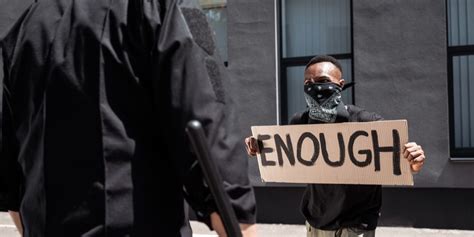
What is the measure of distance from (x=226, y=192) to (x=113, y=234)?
1.22 ft

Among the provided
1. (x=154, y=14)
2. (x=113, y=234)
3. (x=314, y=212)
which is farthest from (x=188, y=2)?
(x=314, y=212)

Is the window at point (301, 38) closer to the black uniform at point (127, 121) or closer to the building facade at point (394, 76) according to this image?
the building facade at point (394, 76)

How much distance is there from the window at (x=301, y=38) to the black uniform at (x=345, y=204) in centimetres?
574

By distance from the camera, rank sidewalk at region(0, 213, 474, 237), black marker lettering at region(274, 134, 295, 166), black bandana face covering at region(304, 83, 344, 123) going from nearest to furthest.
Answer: black bandana face covering at region(304, 83, 344, 123)
black marker lettering at region(274, 134, 295, 166)
sidewalk at region(0, 213, 474, 237)

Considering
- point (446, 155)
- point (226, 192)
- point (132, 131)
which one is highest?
point (132, 131)

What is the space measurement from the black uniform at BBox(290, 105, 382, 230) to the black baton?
7.84ft

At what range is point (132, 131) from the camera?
1.94m

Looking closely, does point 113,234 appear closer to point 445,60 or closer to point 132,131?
point 132,131

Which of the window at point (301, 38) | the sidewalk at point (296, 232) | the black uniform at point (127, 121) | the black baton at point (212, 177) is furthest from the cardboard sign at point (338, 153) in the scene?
the window at point (301, 38)

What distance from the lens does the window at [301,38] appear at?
9.88m

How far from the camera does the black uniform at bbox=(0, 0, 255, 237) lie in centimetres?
186

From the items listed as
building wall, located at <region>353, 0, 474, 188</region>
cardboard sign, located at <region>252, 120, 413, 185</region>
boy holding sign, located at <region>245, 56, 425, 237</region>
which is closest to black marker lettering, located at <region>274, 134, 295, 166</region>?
cardboard sign, located at <region>252, 120, 413, 185</region>

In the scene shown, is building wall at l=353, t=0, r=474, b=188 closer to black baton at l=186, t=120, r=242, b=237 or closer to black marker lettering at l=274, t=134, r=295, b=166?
black marker lettering at l=274, t=134, r=295, b=166

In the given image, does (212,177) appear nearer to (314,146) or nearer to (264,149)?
(314,146)
